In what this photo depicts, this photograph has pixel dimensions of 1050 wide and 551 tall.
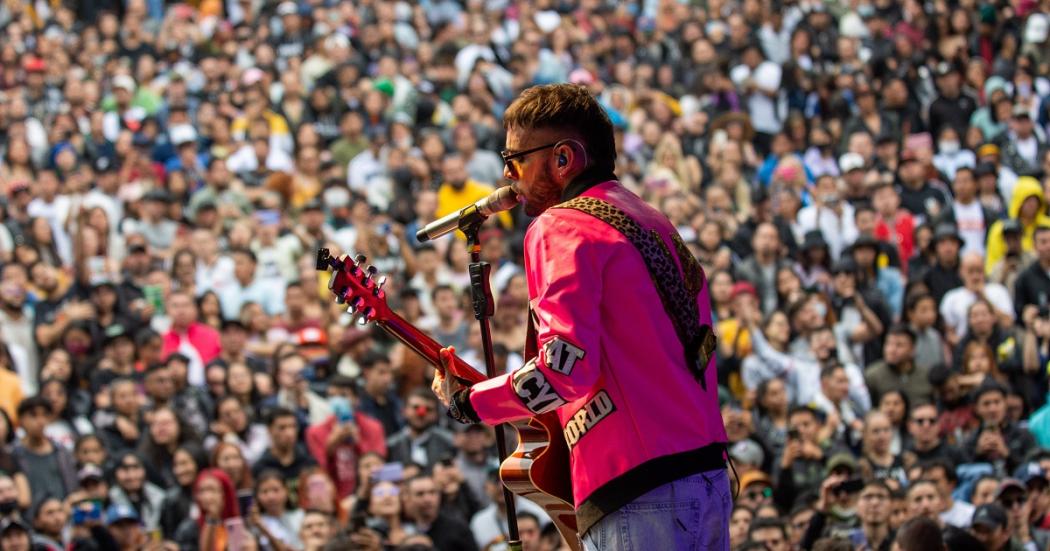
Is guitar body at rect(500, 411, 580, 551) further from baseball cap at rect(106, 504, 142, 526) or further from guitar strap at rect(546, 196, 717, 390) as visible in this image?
baseball cap at rect(106, 504, 142, 526)

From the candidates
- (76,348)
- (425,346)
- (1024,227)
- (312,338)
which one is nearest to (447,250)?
(312,338)

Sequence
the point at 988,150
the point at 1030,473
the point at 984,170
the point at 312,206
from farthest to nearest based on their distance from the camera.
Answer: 1. the point at 988,150
2. the point at 984,170
3. the point at 312,206
4. the point at 1030,473

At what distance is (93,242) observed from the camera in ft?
43.7

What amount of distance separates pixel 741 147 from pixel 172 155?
581cm

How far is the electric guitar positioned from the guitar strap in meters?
0.50

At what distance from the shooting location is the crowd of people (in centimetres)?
1002

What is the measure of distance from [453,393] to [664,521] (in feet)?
2.42

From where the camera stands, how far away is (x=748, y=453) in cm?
1058

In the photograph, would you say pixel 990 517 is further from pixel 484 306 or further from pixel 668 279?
pixel 668 279

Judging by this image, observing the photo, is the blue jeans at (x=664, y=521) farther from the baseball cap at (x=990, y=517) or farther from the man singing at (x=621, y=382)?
the baseball cap at (x=990, y=517)

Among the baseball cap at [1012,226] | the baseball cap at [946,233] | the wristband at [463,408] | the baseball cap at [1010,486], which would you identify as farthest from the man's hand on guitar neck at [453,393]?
the baseball cap at [1012,226]

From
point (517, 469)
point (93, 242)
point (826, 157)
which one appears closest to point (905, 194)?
point (826, 157)

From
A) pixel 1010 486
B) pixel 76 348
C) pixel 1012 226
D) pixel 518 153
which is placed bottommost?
pixel 1010 486

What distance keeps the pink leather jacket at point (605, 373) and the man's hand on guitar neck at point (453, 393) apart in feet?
0.21
